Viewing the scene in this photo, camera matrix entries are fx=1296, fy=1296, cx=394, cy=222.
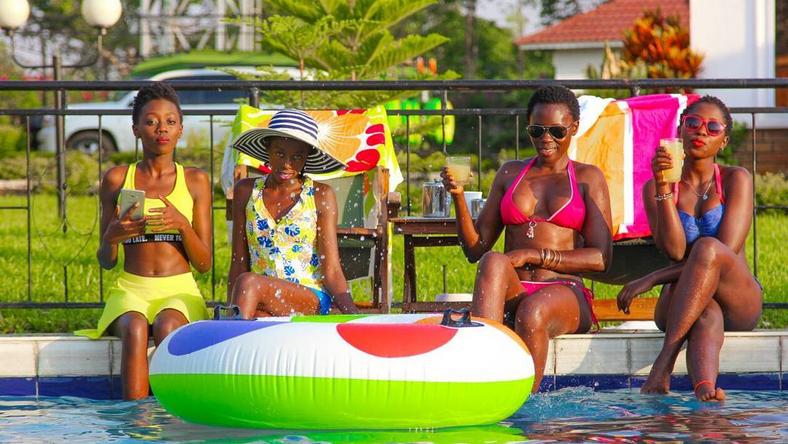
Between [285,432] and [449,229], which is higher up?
[449,229]

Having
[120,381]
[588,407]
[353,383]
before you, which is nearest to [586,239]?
[588,407]

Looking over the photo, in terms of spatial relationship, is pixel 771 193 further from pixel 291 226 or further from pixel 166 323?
pixel 166 323

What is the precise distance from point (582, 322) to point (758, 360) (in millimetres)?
836

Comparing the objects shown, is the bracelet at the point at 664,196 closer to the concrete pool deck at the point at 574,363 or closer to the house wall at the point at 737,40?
the concrete pool deck at the point at 574,363

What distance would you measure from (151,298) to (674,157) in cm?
241

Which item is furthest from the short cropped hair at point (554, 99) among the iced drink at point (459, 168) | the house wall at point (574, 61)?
the house wall at point (574, 61)

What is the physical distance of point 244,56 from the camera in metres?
20.8

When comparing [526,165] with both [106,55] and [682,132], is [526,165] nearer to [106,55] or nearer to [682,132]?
[682,132]

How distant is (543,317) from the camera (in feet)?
18.4

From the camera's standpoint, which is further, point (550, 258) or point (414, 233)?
point (414, 233)

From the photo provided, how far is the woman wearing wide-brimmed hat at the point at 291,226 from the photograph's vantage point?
590 centimetres

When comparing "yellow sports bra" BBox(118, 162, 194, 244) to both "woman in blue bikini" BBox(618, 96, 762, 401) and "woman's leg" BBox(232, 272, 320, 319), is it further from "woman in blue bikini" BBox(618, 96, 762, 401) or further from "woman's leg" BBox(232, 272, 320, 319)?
"woman in blue bikini" BBox(618, 96, 762, 401)

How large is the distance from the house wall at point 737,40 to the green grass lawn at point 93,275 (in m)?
4.46

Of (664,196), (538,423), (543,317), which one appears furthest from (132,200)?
(664,196)
